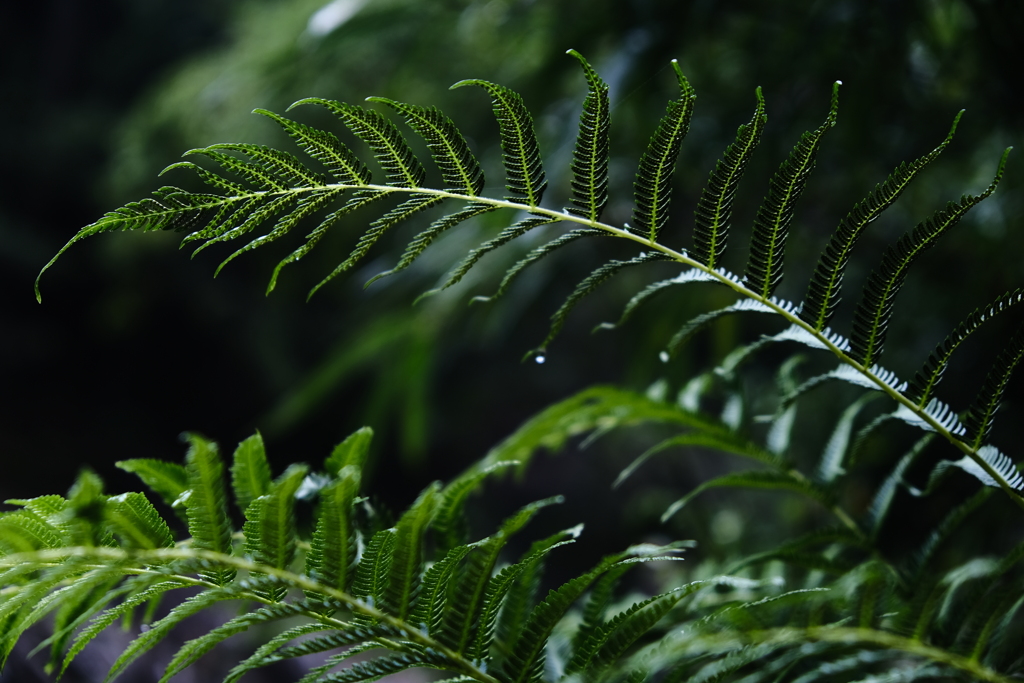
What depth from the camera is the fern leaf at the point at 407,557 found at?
267 mm

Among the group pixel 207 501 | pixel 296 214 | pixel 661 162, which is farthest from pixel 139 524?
pixel 661 162

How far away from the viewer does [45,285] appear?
78.8 inches

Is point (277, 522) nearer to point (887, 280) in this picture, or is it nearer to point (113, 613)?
point (113, 613)

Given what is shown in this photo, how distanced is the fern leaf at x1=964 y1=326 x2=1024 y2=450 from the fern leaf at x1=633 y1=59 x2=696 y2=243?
15 centimetres

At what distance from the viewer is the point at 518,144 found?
0.27m

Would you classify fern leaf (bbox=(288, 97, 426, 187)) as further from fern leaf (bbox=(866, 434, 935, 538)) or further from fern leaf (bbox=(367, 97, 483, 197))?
fern leaf (bbox=(866, 434, 935, 538))

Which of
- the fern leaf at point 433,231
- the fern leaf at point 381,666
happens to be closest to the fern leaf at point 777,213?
the fern leaf at point 433,231

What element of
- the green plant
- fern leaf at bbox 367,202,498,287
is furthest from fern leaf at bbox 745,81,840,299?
→ fern leaf at bbox 367,202,498,287

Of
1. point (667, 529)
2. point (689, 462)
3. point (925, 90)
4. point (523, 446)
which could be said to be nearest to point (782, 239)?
point (523, 446)

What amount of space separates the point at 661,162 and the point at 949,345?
15 cm

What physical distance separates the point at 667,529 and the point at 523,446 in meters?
0.72

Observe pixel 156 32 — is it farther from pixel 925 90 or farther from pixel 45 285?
pixel 925 90

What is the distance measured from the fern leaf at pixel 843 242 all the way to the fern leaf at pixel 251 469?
0.26 meters

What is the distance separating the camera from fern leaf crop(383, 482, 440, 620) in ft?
0.88
